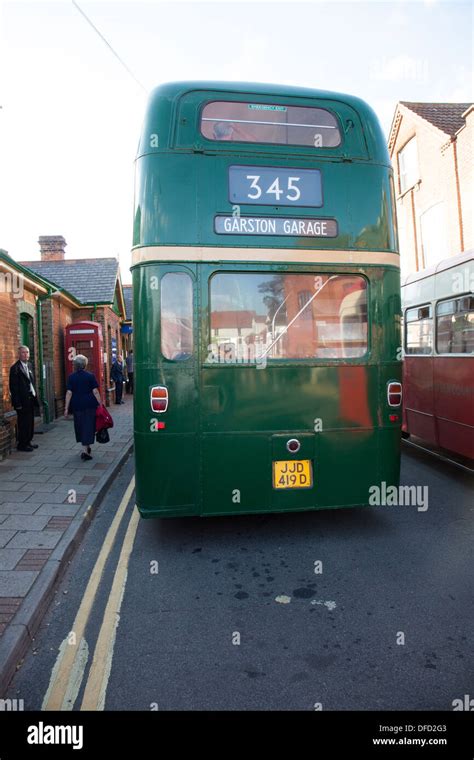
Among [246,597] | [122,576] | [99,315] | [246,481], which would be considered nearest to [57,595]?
[122,576]

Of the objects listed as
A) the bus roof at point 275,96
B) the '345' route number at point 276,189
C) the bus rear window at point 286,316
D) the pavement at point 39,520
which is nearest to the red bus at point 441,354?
the bus roof at point 275,96

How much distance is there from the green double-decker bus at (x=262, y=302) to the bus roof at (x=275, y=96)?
0.05 feet

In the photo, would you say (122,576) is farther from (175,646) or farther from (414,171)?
(414,171)

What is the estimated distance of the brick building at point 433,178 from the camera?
16.6 m

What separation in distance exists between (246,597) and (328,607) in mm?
645

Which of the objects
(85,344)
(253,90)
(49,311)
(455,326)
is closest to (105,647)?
(253,90)

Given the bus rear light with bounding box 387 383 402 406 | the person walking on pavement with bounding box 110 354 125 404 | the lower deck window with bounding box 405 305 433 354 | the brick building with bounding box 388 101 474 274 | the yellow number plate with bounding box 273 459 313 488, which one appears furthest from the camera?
the person walking on pavement with bounding box 110 354 125 404

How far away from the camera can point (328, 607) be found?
12.0 ft

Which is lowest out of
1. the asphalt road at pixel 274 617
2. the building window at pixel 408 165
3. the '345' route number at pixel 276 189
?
the asphalt road at pixel 274 617

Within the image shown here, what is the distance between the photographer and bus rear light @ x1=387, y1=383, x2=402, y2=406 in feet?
16.0

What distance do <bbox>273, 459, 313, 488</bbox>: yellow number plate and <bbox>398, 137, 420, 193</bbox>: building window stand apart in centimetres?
1878

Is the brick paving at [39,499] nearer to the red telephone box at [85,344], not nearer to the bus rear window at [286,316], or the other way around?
the bus rear window at [286,316]

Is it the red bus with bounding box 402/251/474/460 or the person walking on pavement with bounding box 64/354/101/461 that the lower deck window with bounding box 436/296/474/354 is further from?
the person walking on pavement with bounding box 64/354/101/461

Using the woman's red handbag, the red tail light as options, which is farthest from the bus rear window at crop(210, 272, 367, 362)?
the woman's red handbag
